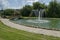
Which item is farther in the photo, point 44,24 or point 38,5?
point 38,5

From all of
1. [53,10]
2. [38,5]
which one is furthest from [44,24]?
[38,5]

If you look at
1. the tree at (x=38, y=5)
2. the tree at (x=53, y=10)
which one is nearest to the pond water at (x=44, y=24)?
the tree at (x=53, y=10)

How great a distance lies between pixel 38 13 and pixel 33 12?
231 centimetres

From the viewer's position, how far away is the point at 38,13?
69.5m

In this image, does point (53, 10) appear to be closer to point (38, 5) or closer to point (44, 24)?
point (38, 5)

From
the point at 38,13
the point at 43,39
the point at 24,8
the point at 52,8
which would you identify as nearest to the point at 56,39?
the point at 43,39

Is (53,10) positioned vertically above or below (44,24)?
below

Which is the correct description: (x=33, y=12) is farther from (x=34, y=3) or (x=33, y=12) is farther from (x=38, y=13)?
(x=34, y=3)

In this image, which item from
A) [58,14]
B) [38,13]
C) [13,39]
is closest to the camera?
[13,39]

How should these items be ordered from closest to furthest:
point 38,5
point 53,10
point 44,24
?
1. point 44,24
2. point 53,10
3. point 38,5

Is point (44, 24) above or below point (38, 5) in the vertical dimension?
above

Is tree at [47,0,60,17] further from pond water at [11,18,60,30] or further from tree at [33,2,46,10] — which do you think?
pond water at [11,18,60,30]

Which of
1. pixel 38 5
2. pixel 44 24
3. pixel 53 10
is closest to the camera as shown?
pixel 44 24

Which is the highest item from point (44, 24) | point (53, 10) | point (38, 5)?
point (44, 24)
